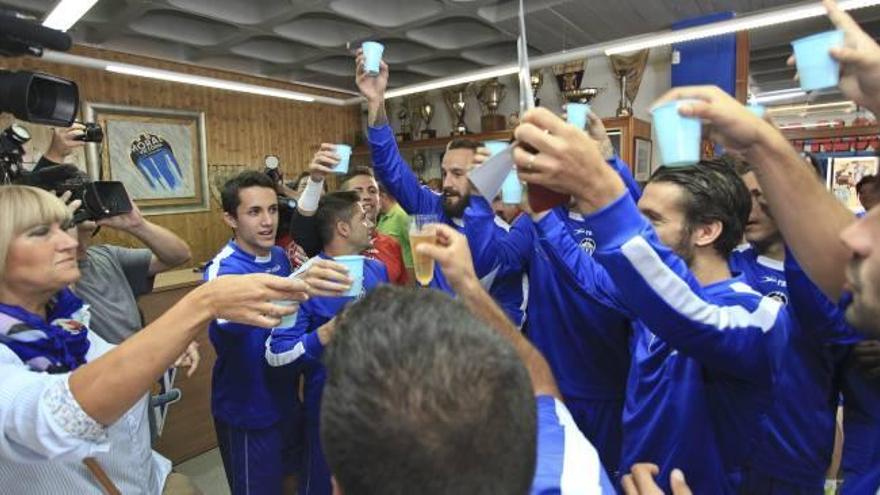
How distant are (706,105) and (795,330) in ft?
2.60

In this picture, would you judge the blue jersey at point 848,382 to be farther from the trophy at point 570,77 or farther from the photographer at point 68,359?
the trophy at point 570,77

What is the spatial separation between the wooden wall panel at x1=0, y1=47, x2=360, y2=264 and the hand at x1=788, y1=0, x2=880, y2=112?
613 cm

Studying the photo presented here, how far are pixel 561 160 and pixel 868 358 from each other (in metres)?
1.01

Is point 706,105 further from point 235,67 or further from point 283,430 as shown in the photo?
point 235,67

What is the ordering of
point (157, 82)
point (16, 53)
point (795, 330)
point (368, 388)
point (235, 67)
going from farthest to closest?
point (235, 67)
point (157, 82)
point (16, 53)
point (795, 330)
point (368, 388)

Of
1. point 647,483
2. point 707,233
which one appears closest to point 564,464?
point 647,483

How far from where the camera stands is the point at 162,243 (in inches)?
86.9

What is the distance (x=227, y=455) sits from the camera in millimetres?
2277

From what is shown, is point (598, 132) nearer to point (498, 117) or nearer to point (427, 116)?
point (498, 117)

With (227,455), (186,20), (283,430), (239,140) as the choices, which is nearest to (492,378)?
(283,430)

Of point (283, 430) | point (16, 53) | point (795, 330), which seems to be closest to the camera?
point (795, 330)

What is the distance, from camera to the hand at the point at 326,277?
4.22ft

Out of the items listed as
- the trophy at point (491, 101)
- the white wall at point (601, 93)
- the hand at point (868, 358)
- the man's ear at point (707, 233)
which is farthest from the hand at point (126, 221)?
the trophy at point (491, 101)

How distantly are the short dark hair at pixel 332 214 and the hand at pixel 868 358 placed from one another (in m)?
1.90
